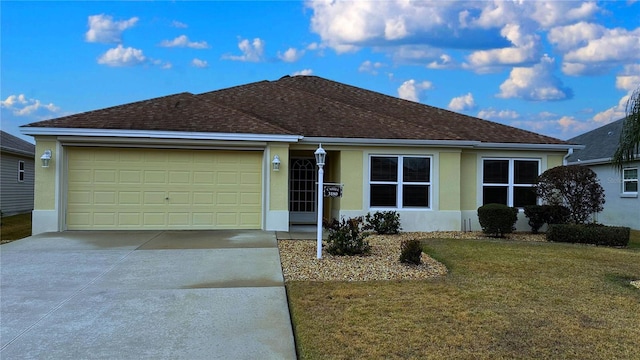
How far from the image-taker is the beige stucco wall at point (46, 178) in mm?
11969

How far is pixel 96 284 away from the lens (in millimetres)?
7000

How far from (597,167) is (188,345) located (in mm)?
20822

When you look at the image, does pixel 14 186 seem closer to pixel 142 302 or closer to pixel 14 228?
pixel 14 228

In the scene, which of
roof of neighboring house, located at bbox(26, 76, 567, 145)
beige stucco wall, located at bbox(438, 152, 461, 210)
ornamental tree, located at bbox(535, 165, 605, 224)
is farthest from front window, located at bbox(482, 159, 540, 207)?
ornamental tree, located at bbox(535, 165, 605, 224)

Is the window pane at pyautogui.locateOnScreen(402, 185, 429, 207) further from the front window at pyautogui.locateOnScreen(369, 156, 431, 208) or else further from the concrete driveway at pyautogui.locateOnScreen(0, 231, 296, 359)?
the concrete driveway at pyautogui.locateOnScreen(0, 231, 296, 359)

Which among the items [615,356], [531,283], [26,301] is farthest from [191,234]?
[615,356]

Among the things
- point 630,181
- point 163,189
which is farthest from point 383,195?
point 630,181

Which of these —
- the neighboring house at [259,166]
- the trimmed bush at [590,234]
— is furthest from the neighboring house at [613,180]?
the trimmed bush at [590,234]

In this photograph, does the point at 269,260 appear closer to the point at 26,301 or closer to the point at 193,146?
the point at 26,301

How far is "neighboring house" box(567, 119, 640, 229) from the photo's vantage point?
18.0 metres

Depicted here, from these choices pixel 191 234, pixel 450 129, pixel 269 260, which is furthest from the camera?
pixel 450 129

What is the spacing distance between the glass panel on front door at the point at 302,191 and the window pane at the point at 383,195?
8.55 ft

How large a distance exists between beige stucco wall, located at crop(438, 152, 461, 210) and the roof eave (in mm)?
4545

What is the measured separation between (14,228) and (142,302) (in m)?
11.8
